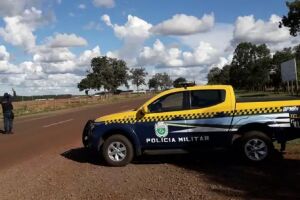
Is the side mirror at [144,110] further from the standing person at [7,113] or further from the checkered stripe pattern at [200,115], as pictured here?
the standing person at [7,113]

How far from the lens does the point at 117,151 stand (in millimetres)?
11781

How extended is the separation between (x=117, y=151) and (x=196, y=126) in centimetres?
183

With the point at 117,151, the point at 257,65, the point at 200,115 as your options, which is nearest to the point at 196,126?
the point at 200,115

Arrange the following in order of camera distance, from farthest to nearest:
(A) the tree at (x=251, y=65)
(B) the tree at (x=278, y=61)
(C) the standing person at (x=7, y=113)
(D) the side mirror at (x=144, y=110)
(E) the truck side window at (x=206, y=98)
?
(A) the tree at (x=251, y=65) → (B) the tree at (x=278, y=61) → (C) the standing person at (x=7, y=113) → (D) the side mirror at (x=144, y=110) → (E) the truck side window at (x=206, y=98)

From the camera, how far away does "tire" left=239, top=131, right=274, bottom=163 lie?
11031 millimetres

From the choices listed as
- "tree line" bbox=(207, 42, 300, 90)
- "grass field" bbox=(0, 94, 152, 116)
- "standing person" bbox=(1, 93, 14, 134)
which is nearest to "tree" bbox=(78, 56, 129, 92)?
"tree line" bbox=(207, 42, 300, 90)

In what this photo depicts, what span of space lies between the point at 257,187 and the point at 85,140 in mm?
5018

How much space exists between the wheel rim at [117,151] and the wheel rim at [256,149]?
265 cm

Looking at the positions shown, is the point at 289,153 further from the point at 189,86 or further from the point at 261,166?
the point at 189,86

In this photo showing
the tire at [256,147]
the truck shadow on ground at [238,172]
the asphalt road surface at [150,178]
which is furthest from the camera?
the tire at [256,147]

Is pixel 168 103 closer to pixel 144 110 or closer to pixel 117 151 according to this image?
pixel 144 110

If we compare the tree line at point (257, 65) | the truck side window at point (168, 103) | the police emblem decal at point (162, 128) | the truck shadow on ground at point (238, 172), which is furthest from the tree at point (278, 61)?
the police emblem decal at point (162, 128)

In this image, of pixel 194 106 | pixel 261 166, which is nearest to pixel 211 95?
pixel 194 106

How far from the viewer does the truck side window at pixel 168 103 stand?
1169 centimetres
